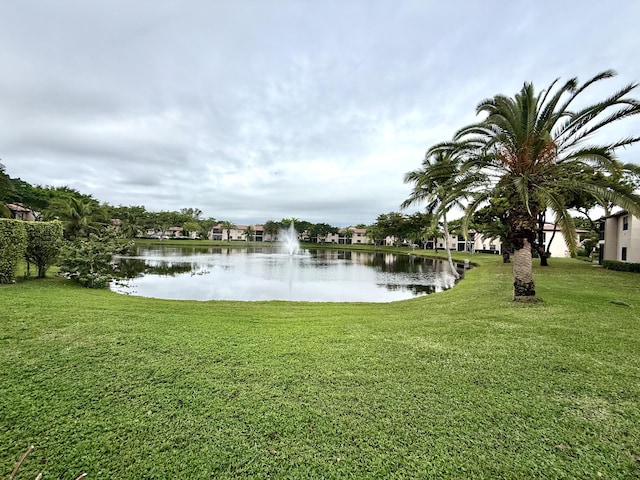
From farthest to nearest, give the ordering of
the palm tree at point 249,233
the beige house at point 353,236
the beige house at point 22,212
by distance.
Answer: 1. the palm tree at point 249,233
2. the beige house at point 353,236
3. the beige house at point 22,212

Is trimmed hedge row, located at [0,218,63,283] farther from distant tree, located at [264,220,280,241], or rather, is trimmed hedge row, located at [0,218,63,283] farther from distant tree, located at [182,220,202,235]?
distant tree, located at [264,220,280,241]

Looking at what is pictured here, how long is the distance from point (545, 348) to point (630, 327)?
3.00 meters

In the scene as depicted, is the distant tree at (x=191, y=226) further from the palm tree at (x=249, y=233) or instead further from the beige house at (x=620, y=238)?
the beige house at (x=620, y=238)

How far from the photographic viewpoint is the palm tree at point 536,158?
8320 mm

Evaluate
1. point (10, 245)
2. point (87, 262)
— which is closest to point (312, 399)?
point (10, 245)

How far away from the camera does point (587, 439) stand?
301 centimetres

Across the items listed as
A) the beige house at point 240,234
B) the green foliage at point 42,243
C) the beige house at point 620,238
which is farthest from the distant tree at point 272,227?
the green foliage at point 42,243

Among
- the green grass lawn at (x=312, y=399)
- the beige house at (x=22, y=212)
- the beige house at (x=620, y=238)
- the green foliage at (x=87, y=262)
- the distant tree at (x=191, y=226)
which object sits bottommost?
the green grass lawn at (x=312, y=399)

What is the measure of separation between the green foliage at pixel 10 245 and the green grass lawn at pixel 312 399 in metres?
4.16

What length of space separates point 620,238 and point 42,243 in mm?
31869

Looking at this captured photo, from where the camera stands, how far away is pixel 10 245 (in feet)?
31.4

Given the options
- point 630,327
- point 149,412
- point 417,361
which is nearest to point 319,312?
point 417,361

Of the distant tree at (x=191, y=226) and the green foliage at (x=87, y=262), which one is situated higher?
the distant tree at (x=191, y=226)

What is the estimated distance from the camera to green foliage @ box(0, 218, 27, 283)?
9352 mm
